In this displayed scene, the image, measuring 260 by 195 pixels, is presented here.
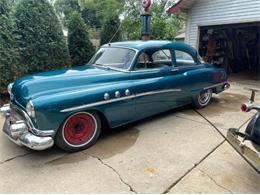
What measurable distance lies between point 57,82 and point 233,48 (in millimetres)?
11169

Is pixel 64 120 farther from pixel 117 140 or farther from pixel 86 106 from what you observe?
pixel 117 140

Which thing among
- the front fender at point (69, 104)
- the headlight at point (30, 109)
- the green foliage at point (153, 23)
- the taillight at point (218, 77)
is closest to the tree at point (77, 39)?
the taillight at point (218, 77)

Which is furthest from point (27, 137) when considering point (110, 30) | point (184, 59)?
point (110, 30)

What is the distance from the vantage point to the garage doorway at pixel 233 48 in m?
11.0

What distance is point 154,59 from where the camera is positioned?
4.61 metres

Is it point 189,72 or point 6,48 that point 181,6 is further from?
point 6,48

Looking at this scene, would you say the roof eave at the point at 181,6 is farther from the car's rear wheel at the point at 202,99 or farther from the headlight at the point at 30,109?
the headlight at the point at 30,109

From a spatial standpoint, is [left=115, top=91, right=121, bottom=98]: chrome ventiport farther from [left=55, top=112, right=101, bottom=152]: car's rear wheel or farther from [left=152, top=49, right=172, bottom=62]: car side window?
[left=152, top=49, right=172, bottom=62]: car side window

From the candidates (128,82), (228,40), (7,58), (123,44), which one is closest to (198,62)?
(123,44)

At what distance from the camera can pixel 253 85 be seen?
8742mm

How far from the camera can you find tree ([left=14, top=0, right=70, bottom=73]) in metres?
6.54

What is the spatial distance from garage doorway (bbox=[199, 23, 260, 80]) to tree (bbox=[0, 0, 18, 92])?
7655 millimetres

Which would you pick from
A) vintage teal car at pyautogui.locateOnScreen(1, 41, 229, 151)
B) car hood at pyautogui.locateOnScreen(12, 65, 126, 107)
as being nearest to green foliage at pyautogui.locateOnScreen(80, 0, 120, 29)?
vintage teal car at pyautogui.locateOnScreen(1, 41, 229, 151)

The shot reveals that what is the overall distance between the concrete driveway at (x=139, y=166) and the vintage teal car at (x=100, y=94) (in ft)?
1.00
